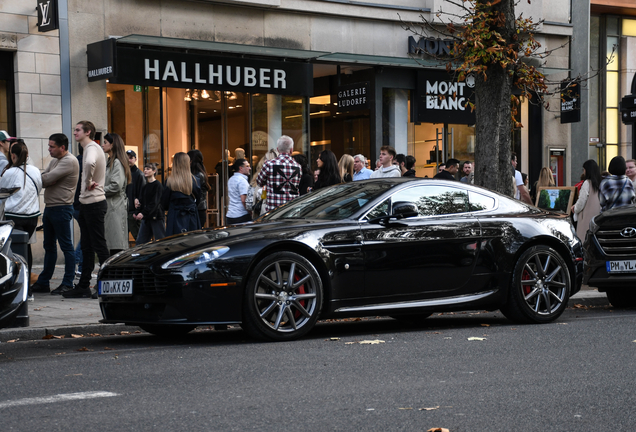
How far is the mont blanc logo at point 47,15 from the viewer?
1533 centimetres

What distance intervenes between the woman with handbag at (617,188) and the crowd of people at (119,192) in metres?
0.01

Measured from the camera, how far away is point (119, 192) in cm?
1186

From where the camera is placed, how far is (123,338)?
8.23 metres

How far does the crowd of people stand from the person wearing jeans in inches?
0.5

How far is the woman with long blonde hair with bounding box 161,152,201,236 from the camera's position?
11.8m

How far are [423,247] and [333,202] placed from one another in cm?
92

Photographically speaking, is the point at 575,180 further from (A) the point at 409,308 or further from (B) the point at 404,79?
(A) the point at 409,308

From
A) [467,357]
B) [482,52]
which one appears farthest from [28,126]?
[467,357]

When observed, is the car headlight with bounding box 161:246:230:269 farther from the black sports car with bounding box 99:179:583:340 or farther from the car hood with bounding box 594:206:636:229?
the car hood with bounding box 594:206:636:229

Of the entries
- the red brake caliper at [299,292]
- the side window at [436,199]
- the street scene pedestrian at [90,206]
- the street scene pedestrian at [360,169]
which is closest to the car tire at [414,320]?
the side window at [436,199]

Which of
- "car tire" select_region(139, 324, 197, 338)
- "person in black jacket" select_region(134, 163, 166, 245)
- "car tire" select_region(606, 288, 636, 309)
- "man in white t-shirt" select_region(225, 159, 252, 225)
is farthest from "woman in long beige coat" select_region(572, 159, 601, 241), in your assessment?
"car tire" select_region(139, 324, 197, 338)

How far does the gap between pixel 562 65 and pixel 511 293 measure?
17017mm

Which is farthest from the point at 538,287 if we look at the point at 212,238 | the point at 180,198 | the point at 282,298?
the point at 180,198

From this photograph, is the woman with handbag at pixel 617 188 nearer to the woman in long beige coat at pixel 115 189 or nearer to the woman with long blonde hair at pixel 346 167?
the woman with long blonde hair at pixel 346 167
